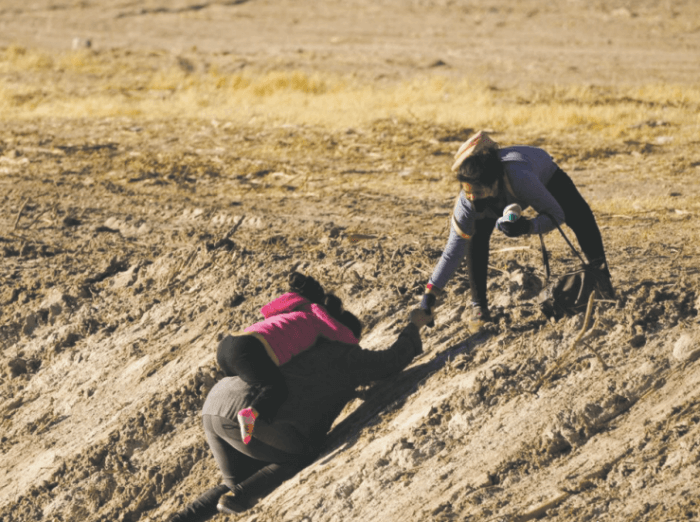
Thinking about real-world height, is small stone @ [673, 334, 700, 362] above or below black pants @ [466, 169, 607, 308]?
below

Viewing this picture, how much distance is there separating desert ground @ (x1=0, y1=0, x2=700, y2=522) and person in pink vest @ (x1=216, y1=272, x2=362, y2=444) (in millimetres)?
536

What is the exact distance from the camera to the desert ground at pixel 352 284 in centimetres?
414

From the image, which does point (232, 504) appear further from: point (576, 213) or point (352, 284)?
point (576, 213)

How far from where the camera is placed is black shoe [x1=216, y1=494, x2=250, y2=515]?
4441 millimetres

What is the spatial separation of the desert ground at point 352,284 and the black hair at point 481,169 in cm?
95

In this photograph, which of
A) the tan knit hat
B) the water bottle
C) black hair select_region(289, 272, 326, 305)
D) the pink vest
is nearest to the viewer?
the water bottle

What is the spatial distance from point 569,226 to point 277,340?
1.81m

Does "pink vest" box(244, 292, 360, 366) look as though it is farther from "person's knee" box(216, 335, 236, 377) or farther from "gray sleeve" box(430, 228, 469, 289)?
"gray sleeve" box(430, 228, 469, 289)

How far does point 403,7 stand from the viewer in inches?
1126

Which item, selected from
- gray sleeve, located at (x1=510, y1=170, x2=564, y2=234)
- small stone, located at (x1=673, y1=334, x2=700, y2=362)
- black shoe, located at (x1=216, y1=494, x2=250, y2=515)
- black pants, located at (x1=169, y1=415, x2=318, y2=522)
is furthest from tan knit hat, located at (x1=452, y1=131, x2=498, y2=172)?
black shoe, located at (x1=216, y1=494, x2=250, y2=515)

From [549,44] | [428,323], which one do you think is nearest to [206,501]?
[428,323]

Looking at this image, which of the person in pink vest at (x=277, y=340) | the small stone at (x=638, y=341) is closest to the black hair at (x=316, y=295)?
the person in pink vest at (x=277, y=340)

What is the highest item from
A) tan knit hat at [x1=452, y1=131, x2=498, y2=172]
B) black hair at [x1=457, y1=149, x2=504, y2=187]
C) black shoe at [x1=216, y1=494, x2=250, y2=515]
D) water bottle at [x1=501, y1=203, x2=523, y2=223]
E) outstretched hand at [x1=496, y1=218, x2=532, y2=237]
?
tan knit hat at [x1=452, y1=131, x2=498, y2=172]

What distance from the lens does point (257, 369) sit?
14.0ft
